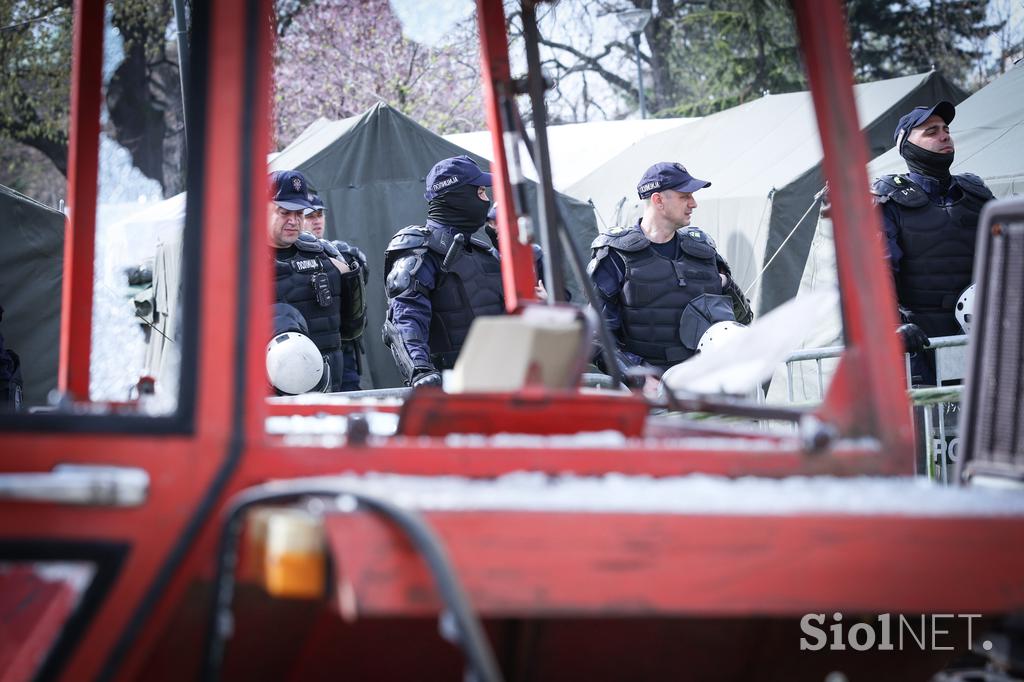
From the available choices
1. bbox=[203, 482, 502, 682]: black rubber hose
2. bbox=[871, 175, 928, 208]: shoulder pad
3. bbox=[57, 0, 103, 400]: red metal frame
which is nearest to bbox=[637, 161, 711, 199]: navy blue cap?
bbox=[871, 175, 928, 208]: shoulder pad

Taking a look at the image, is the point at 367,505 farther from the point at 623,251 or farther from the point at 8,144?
the point at 8,144

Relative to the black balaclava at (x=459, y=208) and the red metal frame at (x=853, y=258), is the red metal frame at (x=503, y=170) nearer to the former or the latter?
the red metal frame at (x=853, y=258)

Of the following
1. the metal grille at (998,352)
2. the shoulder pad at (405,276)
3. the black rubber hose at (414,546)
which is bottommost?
the black rubber hose at (414,546)

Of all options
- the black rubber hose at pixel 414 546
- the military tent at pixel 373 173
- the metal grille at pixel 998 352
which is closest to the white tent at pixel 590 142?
the military tent at pixel 373 173

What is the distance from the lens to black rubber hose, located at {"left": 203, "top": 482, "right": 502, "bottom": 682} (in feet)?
4.88

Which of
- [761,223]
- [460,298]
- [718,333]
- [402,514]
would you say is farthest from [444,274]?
[761,223]

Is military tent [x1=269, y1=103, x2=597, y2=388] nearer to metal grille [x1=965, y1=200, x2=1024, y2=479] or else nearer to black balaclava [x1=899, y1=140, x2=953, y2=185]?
black balaclava [x1=899, y1=140, x2=953, y2=185]

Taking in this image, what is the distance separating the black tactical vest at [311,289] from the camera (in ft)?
23.7

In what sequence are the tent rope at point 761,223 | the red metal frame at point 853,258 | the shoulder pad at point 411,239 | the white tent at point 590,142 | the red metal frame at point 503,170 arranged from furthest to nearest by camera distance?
the white tent at point 590,142 < the tent rope at point 761,223 < the shoulder pad at point 411,239 < the red metal frame at point 503,170 < the red metal frame at point 853,258

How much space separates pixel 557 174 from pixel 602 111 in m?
17.3

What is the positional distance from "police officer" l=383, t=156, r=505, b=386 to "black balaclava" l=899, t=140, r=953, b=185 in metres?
Result: 2.53

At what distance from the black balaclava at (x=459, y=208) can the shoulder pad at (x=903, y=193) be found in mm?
2288

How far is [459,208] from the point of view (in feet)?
22.2

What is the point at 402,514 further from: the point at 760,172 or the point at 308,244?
the point at 760,172
